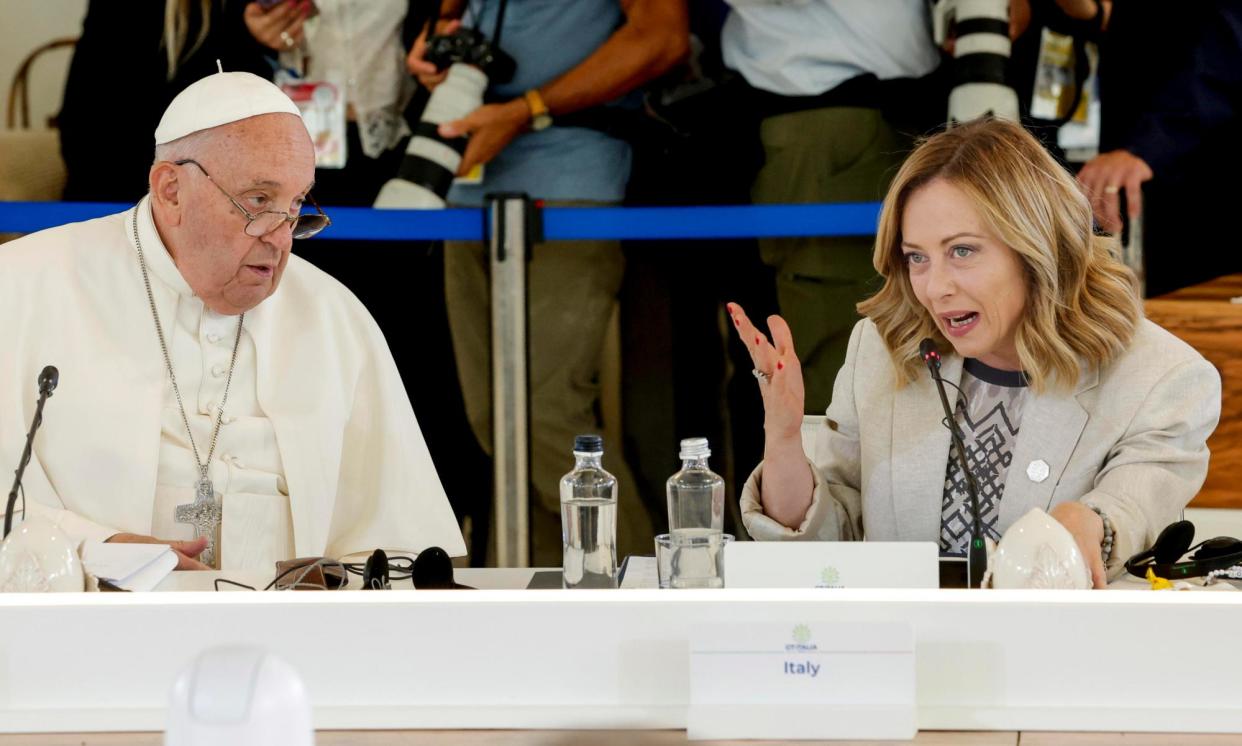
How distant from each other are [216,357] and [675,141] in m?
1.05

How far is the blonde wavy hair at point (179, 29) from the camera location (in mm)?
2677

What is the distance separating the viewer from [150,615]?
154 cm

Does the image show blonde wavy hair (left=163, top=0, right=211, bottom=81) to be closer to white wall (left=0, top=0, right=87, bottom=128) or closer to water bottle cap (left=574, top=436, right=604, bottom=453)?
white wall (left=0, top=0, right=87, bottom=128)

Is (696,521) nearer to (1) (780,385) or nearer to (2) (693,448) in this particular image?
(2) (693,448)

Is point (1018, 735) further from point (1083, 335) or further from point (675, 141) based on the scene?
point (675, 141)

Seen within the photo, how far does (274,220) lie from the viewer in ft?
7.91

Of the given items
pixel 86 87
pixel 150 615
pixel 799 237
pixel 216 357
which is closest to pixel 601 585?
pixel 150 615

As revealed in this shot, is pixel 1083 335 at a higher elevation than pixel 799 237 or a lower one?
lower

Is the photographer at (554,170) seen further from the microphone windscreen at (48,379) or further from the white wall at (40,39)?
the microphone windscreen at (48,379)

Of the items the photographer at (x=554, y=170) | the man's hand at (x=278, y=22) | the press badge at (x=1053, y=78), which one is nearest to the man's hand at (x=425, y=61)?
the photographer at (x=554, y=170)

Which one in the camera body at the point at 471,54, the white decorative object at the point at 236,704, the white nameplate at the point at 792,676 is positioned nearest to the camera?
the white decorative object at the point at 236,704

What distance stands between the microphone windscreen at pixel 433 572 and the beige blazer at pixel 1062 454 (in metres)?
0.56

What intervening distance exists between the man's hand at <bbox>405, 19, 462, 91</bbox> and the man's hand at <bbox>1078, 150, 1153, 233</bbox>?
1329 mm

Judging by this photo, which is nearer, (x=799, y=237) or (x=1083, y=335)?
(x=1083, y=335)
